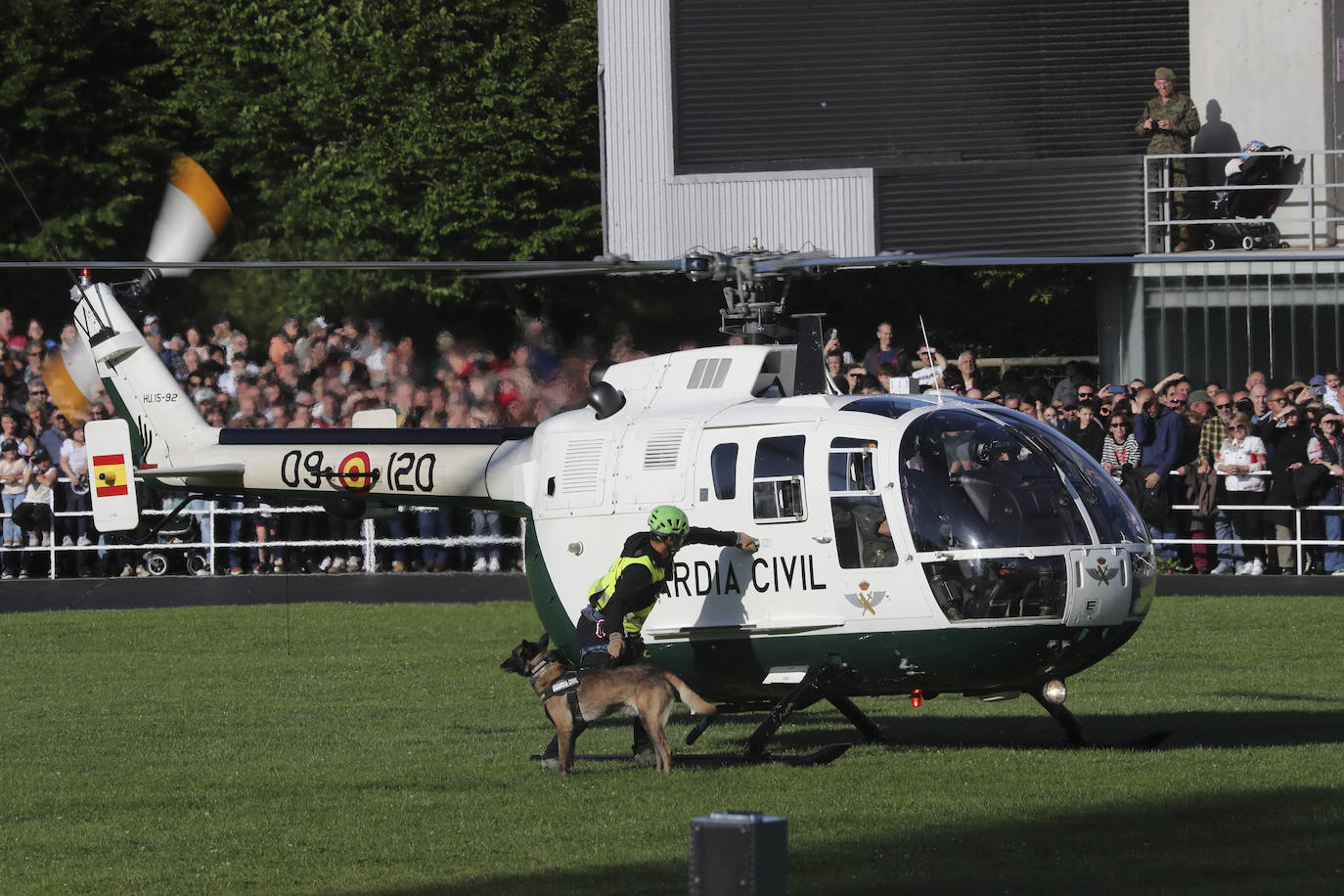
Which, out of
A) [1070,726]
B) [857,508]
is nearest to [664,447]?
[857,508]

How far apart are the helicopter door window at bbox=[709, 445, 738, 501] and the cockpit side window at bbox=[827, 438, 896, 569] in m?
0.70

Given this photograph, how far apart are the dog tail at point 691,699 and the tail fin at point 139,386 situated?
563 cm

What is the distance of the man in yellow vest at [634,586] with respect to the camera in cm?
1269

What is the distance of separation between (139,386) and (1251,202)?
16.9m

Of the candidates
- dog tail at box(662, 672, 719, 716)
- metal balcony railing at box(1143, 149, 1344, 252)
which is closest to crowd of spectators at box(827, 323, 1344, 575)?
metal balcony railing at box(1143, 149, 1344, 252)

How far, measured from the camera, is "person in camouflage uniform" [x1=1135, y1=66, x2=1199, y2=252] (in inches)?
1098

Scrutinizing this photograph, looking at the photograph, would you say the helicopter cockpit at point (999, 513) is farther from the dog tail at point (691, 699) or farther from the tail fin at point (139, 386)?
the tail fin at point (139, 386)

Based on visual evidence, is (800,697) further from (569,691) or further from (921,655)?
(569,691)

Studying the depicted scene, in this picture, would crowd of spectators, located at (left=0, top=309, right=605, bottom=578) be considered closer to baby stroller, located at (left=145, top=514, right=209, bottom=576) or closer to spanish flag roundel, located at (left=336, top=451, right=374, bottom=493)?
baby stroller, located at (left=145, top=514, right=209, bottom=576)

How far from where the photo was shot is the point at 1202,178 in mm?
28969

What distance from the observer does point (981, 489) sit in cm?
1231

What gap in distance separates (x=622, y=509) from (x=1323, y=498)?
40.1 feet

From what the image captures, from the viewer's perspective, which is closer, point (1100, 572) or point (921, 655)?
point (1100, 572)

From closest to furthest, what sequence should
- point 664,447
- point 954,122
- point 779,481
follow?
point 779,481, point 664,447, point 954,122
